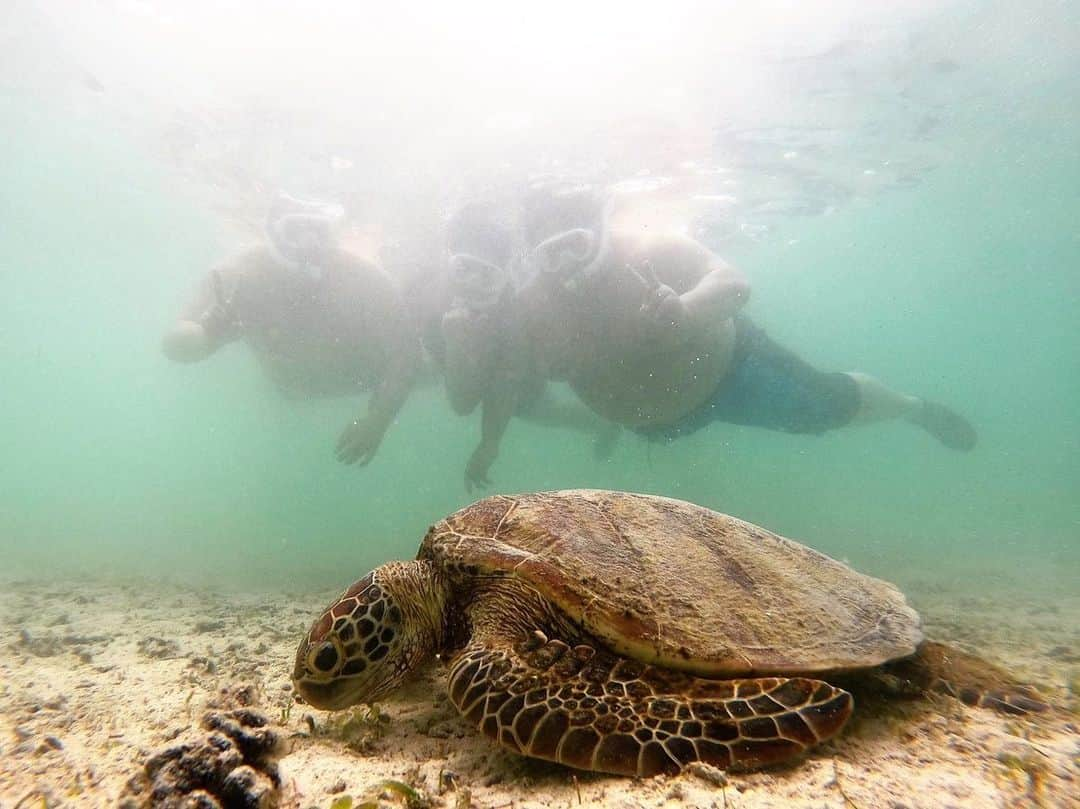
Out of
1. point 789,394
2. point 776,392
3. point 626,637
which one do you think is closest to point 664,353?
point 776,392

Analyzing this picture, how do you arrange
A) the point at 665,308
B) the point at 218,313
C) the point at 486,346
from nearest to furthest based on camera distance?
1. the point at 665,308
2. the point at 218,313
3. the point at 486,346

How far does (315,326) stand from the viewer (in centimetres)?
992

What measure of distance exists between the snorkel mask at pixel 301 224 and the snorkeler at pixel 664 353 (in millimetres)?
5821

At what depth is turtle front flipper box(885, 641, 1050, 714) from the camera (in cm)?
197

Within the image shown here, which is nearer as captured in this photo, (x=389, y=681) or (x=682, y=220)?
(x=389, y=681)

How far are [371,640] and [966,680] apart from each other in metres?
2.44

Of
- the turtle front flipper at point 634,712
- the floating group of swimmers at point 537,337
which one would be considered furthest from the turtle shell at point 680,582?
the floating group of swimmers at point 537,337

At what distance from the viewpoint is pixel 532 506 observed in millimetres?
2350

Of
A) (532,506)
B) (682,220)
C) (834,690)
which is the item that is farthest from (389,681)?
(682,220)

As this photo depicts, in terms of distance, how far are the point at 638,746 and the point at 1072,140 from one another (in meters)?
21.0

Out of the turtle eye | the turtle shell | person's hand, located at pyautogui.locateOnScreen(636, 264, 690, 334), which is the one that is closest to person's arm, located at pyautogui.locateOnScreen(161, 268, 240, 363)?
person's hand, located at pyautogui.locateOnScreen(636, 264, 690, 334)

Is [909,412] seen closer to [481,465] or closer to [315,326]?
[481,465]

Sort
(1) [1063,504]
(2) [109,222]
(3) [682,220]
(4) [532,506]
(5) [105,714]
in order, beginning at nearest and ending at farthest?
1. (5) [105,714]
2. (4) [532,506]
3. (3) [682,220]
4. (2) [109,222]
5. (1) [1063,504]

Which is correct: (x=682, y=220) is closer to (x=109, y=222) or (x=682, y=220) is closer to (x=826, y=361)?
(x=109, y=222)
